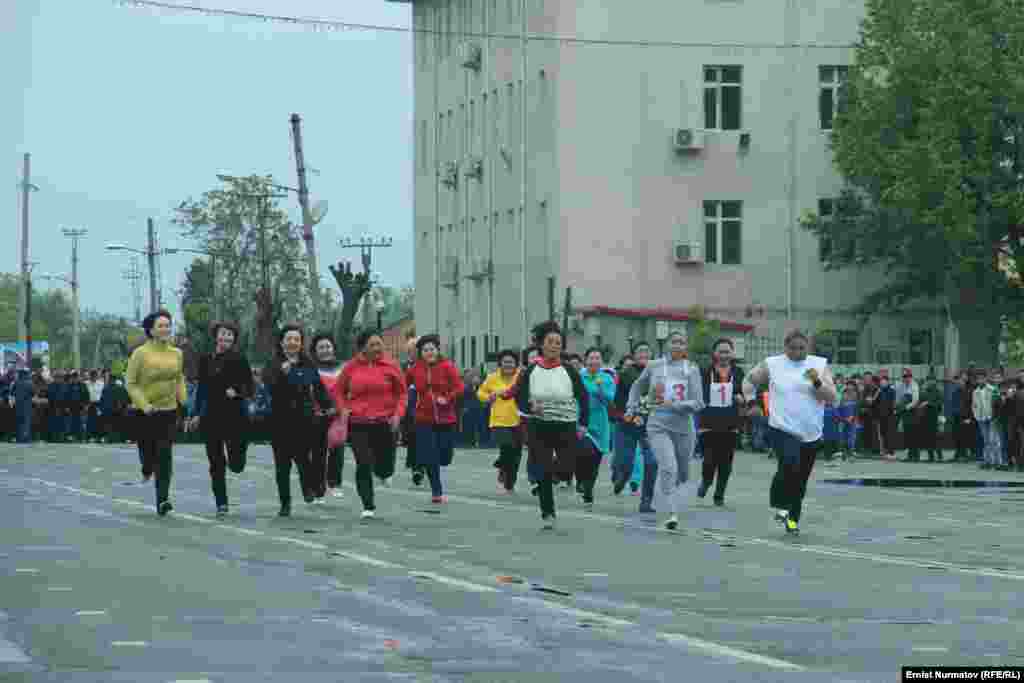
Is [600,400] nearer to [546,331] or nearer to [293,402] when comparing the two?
[293,402]

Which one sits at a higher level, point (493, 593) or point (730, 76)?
point (730, 76)

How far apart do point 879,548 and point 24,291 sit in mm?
87271

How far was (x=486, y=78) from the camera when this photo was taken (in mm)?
73438

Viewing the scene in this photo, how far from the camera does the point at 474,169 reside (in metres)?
74.9

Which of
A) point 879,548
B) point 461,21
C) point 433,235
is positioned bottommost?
point 879,548

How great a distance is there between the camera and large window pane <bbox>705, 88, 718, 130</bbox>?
65.6 metres

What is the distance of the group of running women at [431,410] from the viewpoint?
20938 millimetres

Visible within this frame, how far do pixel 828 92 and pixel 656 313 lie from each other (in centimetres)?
767

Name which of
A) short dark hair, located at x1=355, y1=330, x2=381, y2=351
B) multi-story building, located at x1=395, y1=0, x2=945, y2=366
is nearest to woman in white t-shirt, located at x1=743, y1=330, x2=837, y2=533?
short dark hair, located at x1=355, y1=330, x2=381, y2=351

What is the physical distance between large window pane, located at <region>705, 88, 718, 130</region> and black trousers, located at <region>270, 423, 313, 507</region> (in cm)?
4385

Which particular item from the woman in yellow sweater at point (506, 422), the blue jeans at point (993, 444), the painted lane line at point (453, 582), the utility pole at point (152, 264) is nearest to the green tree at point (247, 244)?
the utility pole at point (152, 264)

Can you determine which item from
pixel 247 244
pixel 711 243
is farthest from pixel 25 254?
pixel 711 243

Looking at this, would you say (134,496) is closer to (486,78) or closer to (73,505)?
(73,505)

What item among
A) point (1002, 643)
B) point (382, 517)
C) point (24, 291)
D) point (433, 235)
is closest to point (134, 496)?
point (382, 517)
